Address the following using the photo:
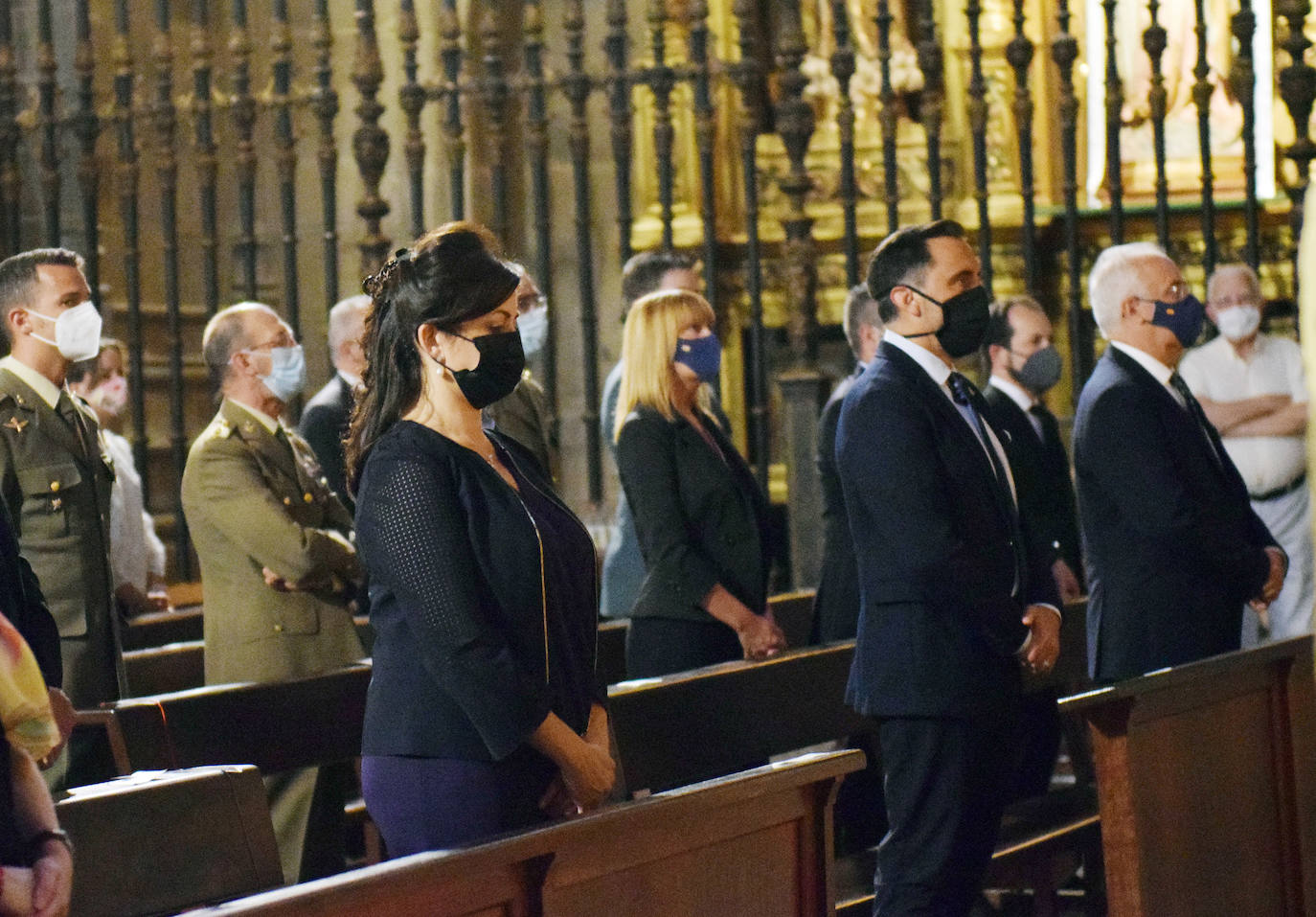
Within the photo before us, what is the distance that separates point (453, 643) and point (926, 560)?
1.04m


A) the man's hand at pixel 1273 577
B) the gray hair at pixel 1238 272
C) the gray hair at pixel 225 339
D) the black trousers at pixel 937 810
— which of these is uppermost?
the gray hair at pixel 1238 272

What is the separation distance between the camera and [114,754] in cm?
340

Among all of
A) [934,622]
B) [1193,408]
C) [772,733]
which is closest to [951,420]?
[934,622]

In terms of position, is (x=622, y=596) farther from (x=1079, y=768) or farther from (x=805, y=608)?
(x=1079, y=768)

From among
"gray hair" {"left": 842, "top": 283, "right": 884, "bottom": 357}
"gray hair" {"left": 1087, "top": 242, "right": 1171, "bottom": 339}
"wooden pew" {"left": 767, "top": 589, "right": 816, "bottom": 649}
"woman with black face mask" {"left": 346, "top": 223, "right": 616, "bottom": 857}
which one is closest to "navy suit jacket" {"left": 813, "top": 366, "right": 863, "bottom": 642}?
"gray hair" {"left": 842, "top": 283, "right": 884, "bottom": 357}

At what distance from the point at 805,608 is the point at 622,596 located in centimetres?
64

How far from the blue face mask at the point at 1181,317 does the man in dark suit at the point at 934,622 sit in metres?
0.89

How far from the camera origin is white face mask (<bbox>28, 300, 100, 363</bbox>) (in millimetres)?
4012

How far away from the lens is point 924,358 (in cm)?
341

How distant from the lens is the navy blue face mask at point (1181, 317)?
4.12 metres

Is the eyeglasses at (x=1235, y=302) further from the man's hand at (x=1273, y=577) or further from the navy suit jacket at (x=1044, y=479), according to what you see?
the man's hand at (x=1273, y=577)

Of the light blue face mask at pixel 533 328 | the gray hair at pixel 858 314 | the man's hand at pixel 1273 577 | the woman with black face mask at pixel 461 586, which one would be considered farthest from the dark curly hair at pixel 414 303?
the light blue face mask at pixel 533 328

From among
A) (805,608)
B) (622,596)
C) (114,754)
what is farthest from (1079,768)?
(114,754)

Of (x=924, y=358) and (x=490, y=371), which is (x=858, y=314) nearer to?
(x=924, y=358)
